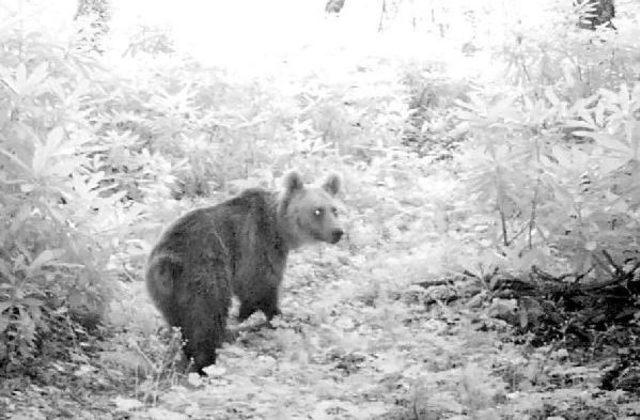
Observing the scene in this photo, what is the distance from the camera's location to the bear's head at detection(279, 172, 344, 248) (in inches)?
276

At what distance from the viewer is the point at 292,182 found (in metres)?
7.11

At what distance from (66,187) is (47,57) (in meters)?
1.83

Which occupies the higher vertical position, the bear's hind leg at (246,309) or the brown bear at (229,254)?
the brown bear at (229,254)

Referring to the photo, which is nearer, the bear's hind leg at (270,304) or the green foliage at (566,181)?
the green foliage at (566,181)

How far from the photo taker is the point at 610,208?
520cm

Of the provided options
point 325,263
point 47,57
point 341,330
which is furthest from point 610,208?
point 47,57

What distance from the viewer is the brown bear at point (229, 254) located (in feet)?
18.7

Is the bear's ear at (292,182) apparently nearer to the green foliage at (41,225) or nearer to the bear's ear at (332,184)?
the bear's ear at (332,184)

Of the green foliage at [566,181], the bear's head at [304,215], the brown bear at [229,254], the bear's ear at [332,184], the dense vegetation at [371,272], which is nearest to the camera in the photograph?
the dense vegetation at [371,272]

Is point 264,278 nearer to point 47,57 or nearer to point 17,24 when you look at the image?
point 47,57

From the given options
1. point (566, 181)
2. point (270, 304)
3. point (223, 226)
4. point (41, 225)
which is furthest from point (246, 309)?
point (566, 181)

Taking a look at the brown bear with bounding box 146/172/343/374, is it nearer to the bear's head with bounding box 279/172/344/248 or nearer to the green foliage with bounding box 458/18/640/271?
the bear's head with bounding box 279/172/344/248

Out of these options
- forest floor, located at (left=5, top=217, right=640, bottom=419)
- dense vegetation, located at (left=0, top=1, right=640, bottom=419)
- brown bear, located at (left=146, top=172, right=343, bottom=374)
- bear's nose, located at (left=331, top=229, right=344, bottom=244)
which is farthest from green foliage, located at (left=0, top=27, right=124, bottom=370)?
bear's nose, located at (left=331, top=229, right=344, bottom=244)

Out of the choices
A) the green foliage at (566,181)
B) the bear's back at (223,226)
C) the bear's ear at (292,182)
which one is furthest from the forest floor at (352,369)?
the bear's ear at (292,182)
